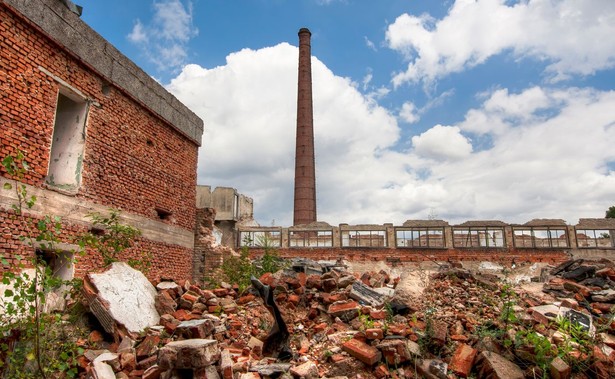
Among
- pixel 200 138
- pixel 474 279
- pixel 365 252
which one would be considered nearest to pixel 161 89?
pixel 200 138

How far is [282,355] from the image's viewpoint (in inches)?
190

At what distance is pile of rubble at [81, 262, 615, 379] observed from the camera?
14.2 ft

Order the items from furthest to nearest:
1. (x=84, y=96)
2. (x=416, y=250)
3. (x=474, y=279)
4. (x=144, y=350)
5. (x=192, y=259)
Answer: (x=416, y=250) → (x=192, y=259) → (x=474, y=279) → (x=84, y=96) → (x=144, y=350)

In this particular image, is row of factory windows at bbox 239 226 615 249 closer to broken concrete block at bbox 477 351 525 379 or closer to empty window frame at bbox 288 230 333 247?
empty window frame at bbox 288 230 333 247

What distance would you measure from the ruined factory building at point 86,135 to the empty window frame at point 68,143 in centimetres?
2

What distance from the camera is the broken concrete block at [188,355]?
393cm

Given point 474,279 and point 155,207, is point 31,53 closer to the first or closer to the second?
point 155,207

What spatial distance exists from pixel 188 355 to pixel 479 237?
1805cm

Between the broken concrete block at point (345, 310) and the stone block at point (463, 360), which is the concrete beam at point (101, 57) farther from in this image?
the stone block at point (463, 360)

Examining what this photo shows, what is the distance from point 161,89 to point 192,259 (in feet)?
12.8

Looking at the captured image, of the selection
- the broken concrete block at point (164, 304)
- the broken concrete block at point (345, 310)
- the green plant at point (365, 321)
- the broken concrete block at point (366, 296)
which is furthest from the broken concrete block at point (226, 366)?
the broken concrete block at point (366, 296)

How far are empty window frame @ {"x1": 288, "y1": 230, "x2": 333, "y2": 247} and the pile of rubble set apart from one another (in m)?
13.3

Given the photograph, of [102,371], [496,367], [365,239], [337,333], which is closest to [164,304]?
[102,371]

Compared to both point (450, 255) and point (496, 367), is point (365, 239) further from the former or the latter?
point (496, 367)
